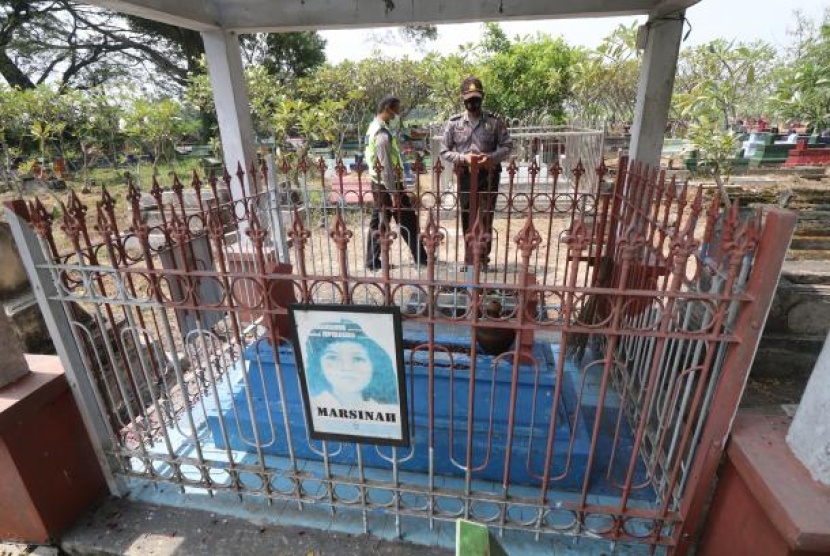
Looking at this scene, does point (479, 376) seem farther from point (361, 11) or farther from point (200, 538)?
point (361, 11)

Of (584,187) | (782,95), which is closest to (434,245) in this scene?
(782,95)

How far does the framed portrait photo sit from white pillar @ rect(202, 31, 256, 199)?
9.73ft

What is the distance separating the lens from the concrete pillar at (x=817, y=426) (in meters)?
1.54

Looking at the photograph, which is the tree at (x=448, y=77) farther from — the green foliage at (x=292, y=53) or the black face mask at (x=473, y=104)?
the black face mask at (x=473, y=104)

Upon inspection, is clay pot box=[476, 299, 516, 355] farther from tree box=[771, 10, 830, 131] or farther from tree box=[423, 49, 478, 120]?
tree box=[423, 49, 478, 120]

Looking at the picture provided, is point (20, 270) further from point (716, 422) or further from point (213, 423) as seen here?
point (716, 422)

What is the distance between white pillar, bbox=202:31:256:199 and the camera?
14.0 feet

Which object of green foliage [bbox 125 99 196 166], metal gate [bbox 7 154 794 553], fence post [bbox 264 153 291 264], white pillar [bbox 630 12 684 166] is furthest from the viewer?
green foliage [bbox 125 99 196 166]

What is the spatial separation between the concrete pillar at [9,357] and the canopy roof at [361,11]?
8.53 ft

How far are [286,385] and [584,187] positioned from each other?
896cm

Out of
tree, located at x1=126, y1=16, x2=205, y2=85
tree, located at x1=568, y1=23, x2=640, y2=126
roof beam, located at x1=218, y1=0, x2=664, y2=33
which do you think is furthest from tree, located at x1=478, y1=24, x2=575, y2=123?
roof beam, located at x1=218, y1=0, x2=664, y2=33

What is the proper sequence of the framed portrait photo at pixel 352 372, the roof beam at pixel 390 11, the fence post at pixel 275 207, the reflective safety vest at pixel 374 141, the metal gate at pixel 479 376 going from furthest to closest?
the reflective safety vest at pixel 374 141
the fence post at pixel 275 207
the roof beam at pixel 390 11
the framed portrait photo at pixel 352 372
the metal gate at pixel 479 376

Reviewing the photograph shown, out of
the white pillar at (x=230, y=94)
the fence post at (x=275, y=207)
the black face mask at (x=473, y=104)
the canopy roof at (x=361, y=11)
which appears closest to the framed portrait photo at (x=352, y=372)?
the fence post at (x=275, y=207)

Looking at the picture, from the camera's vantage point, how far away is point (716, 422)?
5.84ft
